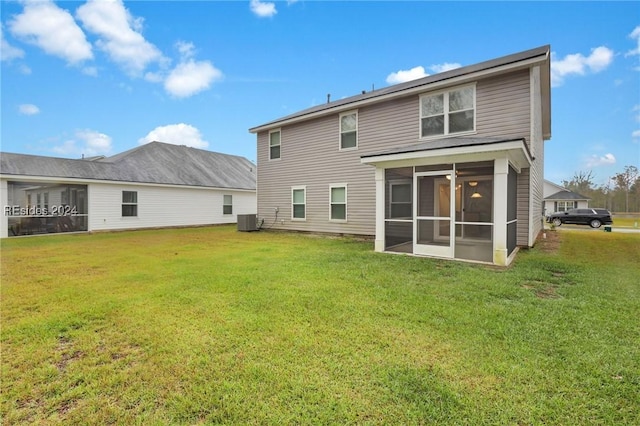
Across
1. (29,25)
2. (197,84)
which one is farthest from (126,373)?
(197,84)

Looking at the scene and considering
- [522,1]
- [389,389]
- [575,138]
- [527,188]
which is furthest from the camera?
[575,138]

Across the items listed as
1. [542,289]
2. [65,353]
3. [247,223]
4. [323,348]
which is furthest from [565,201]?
[65,353]

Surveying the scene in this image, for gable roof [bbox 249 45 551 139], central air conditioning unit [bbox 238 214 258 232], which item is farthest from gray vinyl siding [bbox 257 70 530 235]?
central air conditioning unit [bbox 238 214 258 232]

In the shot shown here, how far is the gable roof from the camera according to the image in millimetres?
7781

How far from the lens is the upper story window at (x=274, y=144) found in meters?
14.0

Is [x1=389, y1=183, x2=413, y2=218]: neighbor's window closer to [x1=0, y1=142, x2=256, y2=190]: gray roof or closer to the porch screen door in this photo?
the porch screen door

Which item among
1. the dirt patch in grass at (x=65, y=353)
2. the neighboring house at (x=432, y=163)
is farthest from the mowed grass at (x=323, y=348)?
the neighboring house at (x=432, y=163)

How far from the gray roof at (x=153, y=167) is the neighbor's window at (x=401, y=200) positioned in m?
14.2

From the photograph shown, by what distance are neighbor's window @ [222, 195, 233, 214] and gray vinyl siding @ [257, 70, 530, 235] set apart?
709cm

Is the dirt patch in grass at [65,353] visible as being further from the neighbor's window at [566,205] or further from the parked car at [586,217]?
the neighbor's window at [566,205]

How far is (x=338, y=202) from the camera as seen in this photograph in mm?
11750

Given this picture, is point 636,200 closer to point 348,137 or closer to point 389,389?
point 348,137

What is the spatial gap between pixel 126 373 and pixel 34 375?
80cm

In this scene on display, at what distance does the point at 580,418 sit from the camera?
1.93 meters
